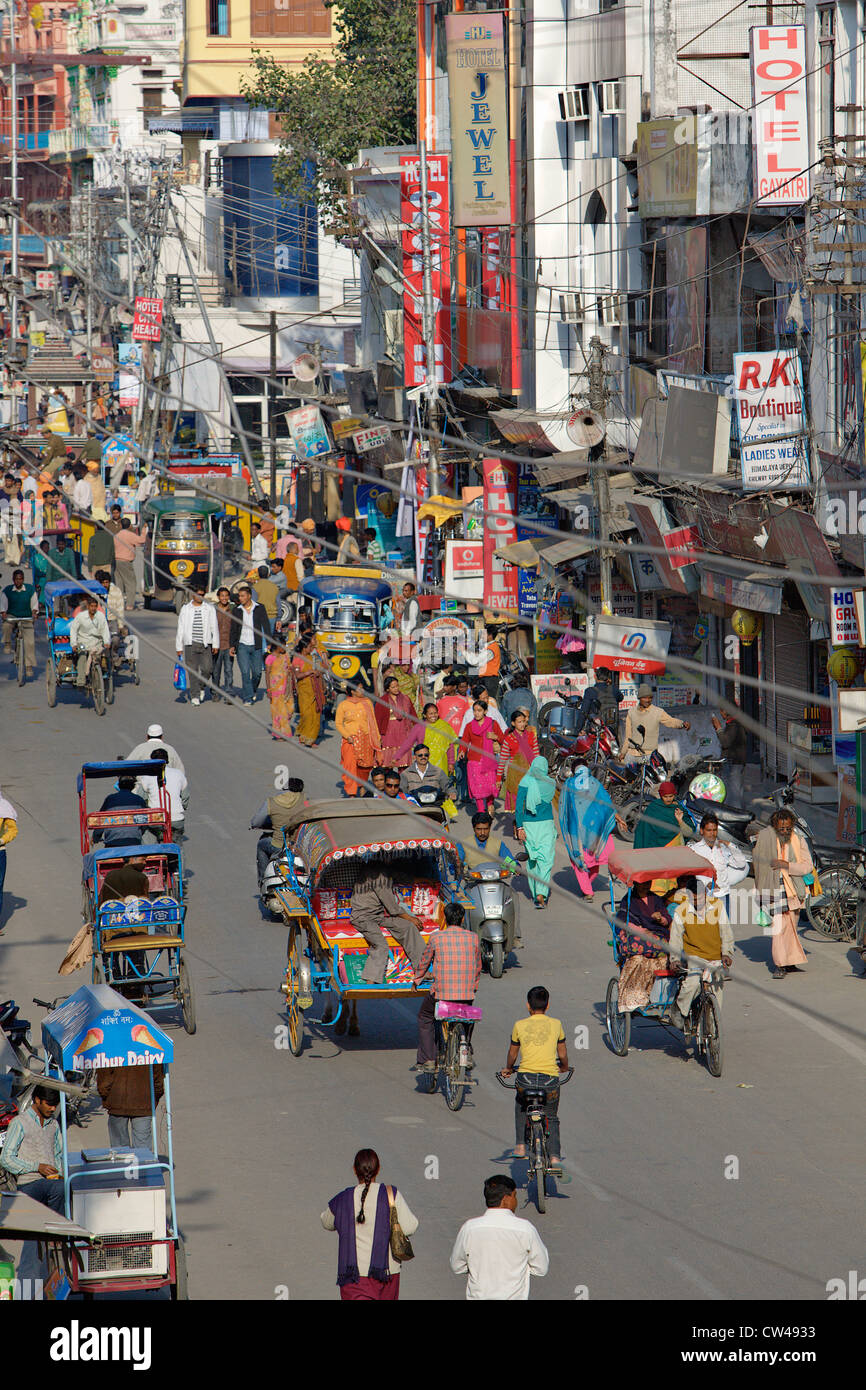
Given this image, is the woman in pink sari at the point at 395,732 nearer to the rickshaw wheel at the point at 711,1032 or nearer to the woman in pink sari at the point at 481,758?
the woman in pink sari at the point at 481,758

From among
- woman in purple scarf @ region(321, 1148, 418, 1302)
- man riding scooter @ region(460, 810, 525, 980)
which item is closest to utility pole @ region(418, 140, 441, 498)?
man riding scooter @ region(460, 810, 525, 980)

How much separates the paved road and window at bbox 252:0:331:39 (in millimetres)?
56811

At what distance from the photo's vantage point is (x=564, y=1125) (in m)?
12.6

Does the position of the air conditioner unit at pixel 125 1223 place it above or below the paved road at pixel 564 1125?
above

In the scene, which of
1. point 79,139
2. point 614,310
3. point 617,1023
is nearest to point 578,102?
point 614,310

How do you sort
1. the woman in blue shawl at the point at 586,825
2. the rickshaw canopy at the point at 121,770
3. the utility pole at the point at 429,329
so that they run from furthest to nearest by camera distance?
the utility pole at the point at 429,329 → the woman in blue shawl at the point at 586,825 → the rickshaw canopy at the point at 121,770

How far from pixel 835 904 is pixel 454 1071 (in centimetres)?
565

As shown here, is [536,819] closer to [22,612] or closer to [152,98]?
[22,612]

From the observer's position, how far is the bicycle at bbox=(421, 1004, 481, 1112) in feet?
42.4

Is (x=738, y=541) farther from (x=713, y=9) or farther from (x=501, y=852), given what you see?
(x=713, y=9)

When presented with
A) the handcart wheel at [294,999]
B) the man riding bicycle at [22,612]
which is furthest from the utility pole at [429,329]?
the handcart wheel at [294,999]

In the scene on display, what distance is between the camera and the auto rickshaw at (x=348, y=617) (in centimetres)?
2733

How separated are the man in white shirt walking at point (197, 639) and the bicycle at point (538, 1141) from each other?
15.5 meters

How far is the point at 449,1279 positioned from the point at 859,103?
13.6 meters
